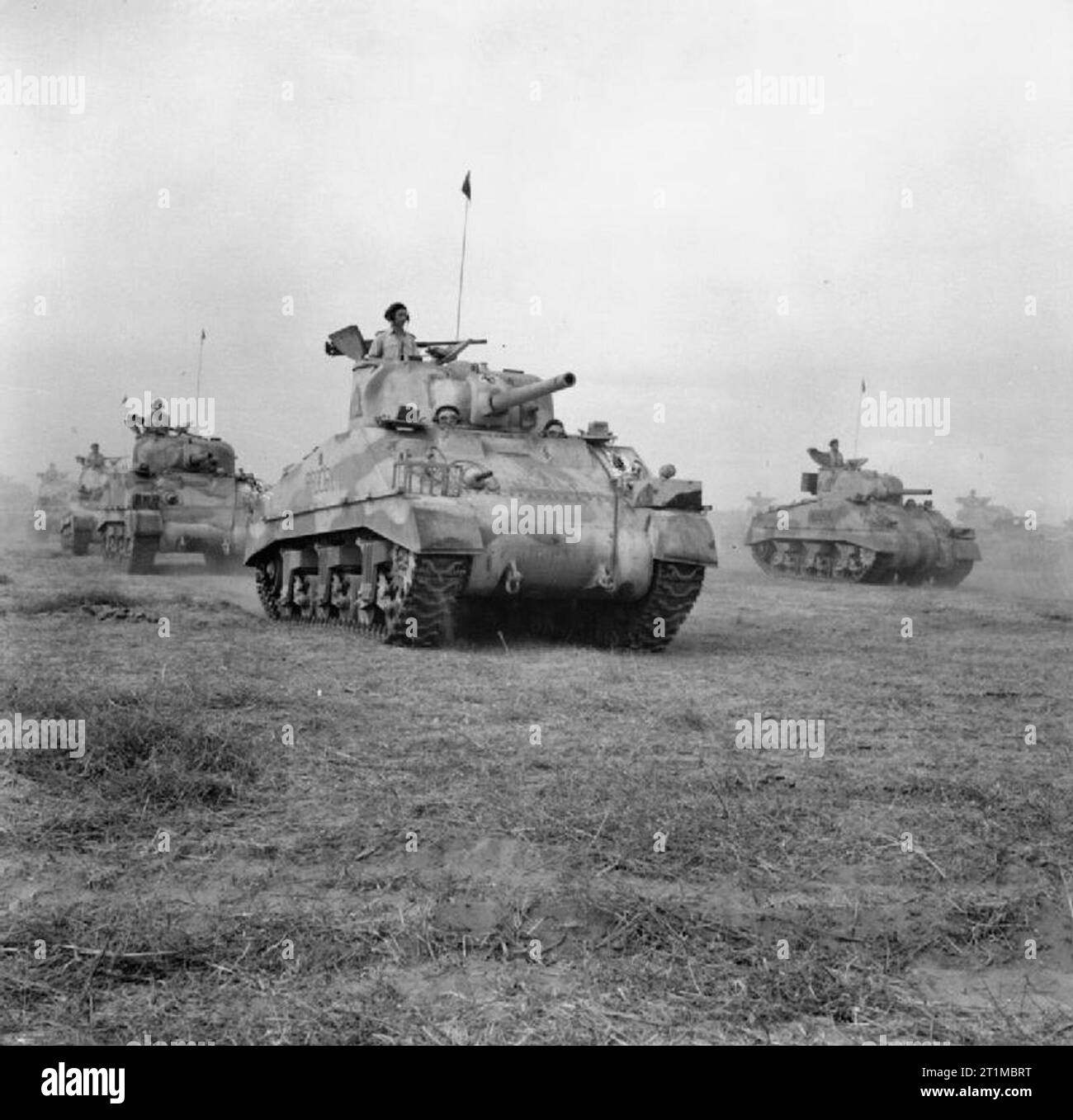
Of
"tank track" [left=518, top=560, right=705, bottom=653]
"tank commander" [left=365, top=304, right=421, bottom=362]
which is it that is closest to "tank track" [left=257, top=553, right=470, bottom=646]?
"tank track" [left=518, top=560, right=705, bottom=653]

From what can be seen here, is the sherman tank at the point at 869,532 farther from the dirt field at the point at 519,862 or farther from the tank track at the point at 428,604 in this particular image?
the dirt field at the point at 519,862

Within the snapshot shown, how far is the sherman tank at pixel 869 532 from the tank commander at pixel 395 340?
1708 cm

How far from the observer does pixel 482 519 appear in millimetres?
12320

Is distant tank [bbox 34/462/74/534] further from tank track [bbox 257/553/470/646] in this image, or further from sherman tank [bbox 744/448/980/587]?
tank track [bbox 257/553/470/646]

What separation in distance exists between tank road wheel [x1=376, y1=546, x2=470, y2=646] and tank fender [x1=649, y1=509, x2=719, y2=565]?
6.65 feet

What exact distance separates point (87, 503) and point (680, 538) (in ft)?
70.4

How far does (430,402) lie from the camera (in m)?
14.2

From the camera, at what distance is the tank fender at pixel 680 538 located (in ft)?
41.9

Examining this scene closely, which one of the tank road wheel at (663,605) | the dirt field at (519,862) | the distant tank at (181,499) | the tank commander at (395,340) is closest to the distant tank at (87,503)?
the distant tank at (181,499)

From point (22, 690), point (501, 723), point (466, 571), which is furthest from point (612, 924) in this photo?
point (466, 571)

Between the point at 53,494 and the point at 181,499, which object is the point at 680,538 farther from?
the point at 53,494

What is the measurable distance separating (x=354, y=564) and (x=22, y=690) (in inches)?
255

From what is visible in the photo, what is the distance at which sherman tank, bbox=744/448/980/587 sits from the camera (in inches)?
1174
